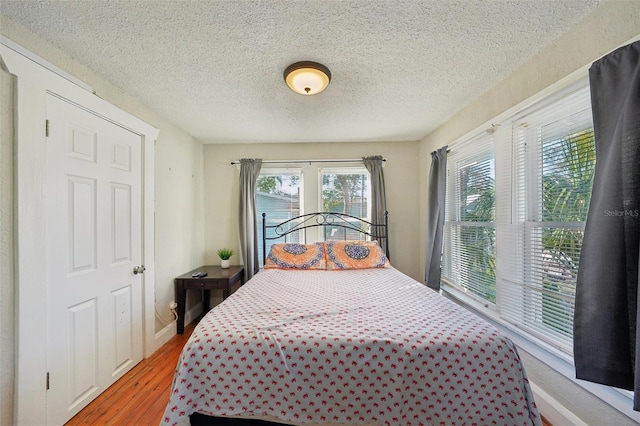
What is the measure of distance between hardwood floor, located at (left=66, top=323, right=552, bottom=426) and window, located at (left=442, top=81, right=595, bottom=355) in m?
0.73

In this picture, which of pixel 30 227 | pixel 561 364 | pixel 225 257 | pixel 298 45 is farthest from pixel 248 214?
pixel 561 364

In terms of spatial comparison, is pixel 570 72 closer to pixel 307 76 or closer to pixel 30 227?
pixel 307 76

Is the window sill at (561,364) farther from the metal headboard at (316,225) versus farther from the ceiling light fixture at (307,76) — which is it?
the ceiling light fixture at (307,76)

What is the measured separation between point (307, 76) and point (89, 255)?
6.57ft

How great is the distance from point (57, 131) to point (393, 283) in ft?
8.66

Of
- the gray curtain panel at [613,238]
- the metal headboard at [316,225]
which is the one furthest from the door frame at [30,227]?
the gray curtain panel at [613,238]

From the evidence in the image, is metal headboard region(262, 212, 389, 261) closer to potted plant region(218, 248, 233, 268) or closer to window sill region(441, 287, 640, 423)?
potted plant region(218, 248, 233, 268)

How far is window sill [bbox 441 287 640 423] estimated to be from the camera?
1148mm

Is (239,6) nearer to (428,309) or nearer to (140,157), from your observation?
(140,157)

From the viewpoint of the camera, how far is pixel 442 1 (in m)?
1.21

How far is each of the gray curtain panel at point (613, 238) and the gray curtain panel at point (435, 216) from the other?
59.5 inches

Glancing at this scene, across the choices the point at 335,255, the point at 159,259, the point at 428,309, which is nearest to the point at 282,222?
the point at 335,255

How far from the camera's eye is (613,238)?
110 centimetres

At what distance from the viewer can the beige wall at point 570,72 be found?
118 centimetres
